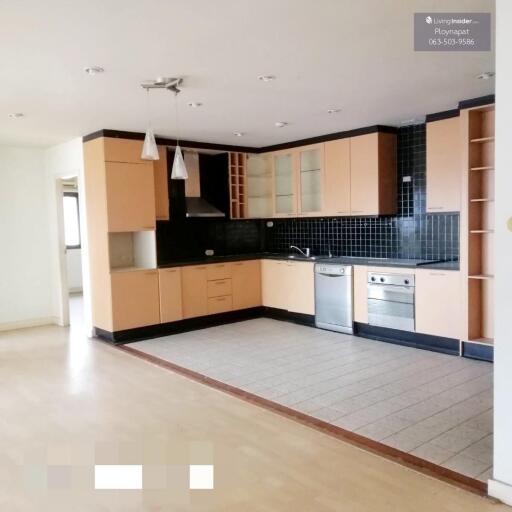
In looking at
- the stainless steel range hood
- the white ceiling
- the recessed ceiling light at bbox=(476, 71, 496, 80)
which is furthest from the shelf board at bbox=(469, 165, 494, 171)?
the stainless steel range hood

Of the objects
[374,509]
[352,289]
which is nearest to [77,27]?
[374,509]

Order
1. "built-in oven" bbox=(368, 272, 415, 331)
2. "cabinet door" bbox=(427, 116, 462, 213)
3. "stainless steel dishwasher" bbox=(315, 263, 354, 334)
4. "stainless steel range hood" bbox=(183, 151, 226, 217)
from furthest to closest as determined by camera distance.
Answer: "stainless steel range hood" bbox=(183, 151, 226, 217), "stainless steel dishwasher" bbox=(315, 263, 354, 334), "built-in oven" bbox=(368, 272, 415, 331), "cabinet door" bbox=(427, 116, 462, 213)

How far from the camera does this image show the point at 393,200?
564 cm

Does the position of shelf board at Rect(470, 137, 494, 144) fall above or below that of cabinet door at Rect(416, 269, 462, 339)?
above

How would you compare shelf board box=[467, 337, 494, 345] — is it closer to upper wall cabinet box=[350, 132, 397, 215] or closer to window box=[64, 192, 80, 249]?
upper wall cabinet box=[350, 132, 397, 215]

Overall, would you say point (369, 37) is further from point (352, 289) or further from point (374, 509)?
point (352, 289)

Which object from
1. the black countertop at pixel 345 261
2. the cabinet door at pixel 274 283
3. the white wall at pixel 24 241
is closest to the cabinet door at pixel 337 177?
the black countertop at pixel 345 261

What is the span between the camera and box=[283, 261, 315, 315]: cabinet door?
607 cm

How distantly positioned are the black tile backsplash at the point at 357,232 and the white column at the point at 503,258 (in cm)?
292

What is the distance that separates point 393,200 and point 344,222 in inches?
33.1

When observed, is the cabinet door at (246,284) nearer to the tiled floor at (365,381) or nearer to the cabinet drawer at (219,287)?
the cabinet drawer at (219,287)

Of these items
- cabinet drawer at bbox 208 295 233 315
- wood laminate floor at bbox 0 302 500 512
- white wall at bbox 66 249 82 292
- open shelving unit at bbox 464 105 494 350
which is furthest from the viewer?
white wall at bbox 66 249 82 292

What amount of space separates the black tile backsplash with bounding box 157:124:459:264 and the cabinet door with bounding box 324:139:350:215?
36 cm

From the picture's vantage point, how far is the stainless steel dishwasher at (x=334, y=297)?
559 cm
